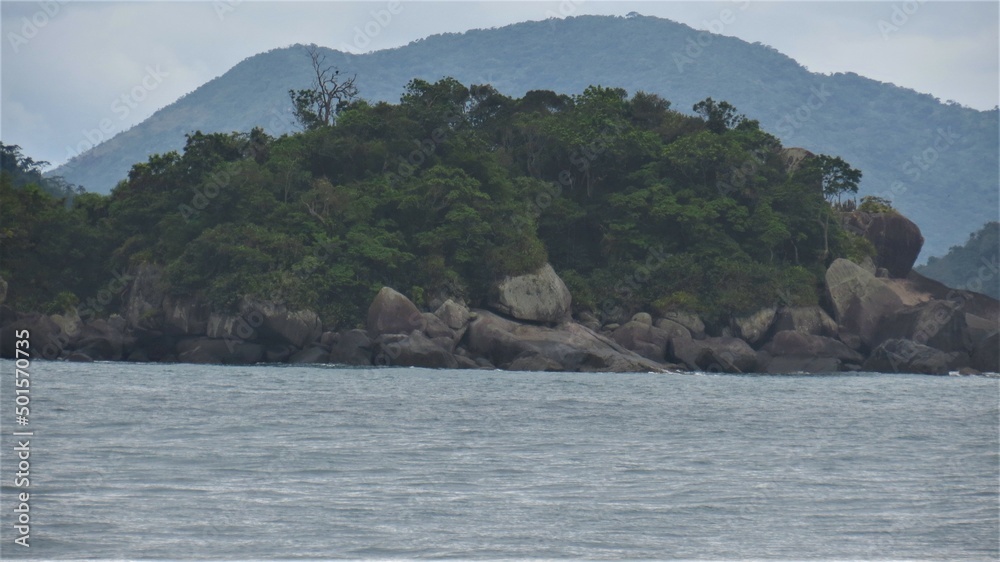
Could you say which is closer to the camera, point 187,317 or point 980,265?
point 187,317

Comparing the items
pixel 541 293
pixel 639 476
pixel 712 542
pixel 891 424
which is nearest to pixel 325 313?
pixel 541 293

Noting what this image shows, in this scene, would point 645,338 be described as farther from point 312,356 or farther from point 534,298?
point 312,356

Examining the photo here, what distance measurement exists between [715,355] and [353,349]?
543 inches

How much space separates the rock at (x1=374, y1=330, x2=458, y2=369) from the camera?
42.2 m

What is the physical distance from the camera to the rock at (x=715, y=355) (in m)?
45.8

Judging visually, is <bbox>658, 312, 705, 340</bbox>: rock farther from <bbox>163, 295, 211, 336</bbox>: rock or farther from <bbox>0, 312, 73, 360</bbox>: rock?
<bbox>0, 312, 73, 360</bbox>: rock

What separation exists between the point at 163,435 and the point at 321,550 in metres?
8.47

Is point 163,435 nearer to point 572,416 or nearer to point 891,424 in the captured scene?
point 572,416

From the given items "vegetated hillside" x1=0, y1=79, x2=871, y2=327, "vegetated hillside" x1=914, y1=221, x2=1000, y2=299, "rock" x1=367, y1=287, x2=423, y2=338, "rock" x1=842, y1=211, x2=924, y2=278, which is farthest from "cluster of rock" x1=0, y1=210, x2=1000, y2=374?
"vegetated hillside" x1=914, y1=221, x2=1000, y2=299

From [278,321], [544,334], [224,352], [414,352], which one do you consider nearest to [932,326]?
[544,334]

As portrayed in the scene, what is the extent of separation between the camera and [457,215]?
163 feet

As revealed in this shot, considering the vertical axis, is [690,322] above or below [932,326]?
below

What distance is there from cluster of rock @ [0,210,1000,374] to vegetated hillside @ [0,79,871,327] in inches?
40.3

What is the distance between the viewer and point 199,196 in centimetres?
5141
